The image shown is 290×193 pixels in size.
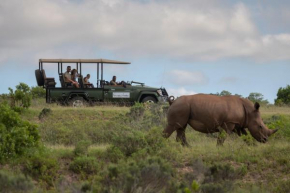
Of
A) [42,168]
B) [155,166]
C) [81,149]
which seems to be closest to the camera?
[155,166]

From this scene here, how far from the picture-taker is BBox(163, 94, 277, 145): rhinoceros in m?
16.8

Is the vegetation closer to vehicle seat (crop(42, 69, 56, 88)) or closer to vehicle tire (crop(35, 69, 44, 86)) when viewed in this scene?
vehicle seat (crop(42, 69, 56, 88))

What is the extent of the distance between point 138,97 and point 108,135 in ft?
30.9

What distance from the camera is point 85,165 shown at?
14.2 meters

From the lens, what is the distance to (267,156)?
15094mm

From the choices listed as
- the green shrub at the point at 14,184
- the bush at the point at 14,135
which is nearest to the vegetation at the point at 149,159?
the bush at the point at 14,135

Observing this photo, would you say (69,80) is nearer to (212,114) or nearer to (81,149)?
(212,114)

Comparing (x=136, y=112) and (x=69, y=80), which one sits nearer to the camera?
(x=136, y=112)

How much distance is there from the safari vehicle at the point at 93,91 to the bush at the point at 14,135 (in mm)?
13826

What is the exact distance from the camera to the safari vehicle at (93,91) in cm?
2959

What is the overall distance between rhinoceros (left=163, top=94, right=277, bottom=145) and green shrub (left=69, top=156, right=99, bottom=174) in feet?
9.68

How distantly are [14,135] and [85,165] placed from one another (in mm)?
1865

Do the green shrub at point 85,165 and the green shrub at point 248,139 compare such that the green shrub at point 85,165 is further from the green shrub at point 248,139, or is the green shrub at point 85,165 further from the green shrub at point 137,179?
the green shrub at point 248,139

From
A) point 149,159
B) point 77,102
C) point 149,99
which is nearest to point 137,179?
point 149,159
